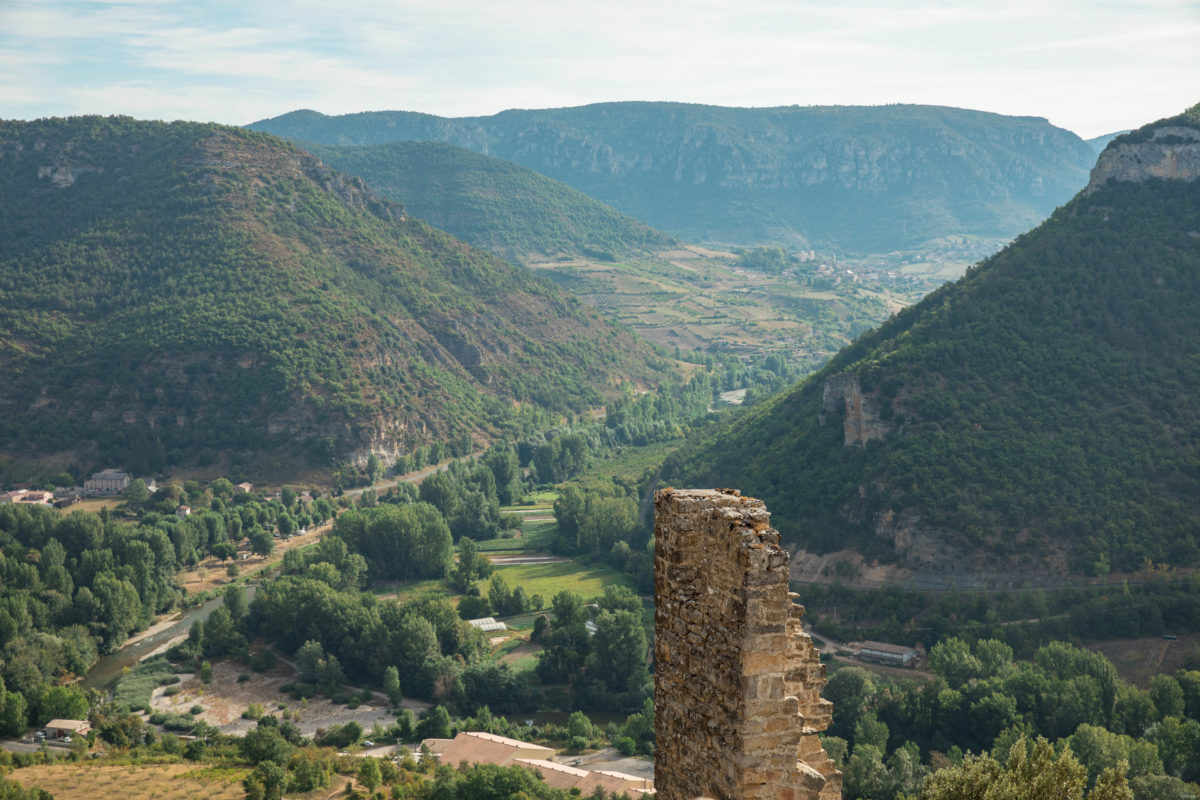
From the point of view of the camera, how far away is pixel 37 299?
12862 centimetres

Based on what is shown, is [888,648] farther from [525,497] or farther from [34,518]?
[34,518]

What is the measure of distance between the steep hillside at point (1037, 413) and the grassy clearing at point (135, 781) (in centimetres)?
4191

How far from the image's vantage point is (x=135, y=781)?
4866 centimetres

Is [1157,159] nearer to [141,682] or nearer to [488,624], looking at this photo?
[488,624]

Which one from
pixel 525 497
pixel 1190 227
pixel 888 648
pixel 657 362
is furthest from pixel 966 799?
pixel 657 362

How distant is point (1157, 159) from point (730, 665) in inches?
3652

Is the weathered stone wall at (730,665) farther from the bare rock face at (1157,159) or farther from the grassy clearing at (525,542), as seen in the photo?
the bare rock face at (1157,159)

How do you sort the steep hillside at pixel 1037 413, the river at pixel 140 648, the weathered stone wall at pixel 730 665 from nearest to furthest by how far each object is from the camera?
the weathered stone wall at pixel 730 665 → the river at pixel 140 648 → the steep hillside at pixel 1037 413

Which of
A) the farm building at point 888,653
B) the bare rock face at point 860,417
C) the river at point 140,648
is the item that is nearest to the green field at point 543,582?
the river at point 140,648

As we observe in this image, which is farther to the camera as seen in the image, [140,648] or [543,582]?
[543,582]

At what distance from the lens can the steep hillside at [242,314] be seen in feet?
387

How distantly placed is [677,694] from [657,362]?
169 metres

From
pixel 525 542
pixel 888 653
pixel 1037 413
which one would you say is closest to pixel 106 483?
pixel 525 542

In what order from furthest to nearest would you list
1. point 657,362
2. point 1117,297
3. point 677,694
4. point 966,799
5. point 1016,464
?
point 657,362
point 1117,297
point 1016,464
point 966,799
point 677,694
